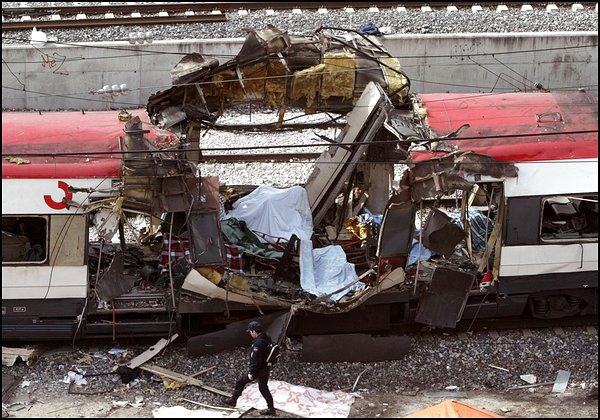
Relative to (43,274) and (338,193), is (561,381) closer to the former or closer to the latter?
(338,193)

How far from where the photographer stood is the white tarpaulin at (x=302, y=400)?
1320 centimetres

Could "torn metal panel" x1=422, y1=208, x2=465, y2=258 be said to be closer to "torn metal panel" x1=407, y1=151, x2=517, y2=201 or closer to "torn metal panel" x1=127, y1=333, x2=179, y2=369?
"torn metal panel" x1=407, y1=151, x2=517, y2=201

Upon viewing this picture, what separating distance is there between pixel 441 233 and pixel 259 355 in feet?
12.0

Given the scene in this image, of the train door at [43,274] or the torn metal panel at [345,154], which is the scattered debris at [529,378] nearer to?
the torn metal panel at [345,154]

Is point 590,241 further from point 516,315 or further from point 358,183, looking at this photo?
point 358,183

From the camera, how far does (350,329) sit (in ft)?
50.0

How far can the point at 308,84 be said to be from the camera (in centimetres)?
1491

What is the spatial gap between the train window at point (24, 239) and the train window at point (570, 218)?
22.4 ft

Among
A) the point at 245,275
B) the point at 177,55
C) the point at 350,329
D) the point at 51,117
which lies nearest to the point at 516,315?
the point at 350,329

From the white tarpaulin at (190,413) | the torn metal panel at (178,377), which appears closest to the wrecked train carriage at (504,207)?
the torn metal panel at (178,377)

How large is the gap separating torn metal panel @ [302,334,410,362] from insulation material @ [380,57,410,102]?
3.37 meters

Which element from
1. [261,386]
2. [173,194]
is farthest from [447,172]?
[261,386]

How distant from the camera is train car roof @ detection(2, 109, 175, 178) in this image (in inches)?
557

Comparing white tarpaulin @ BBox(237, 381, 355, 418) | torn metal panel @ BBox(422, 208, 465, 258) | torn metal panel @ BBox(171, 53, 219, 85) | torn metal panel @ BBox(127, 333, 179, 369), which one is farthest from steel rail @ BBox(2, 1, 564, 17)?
white tarpaulin @ BBox(237, 381, 355, 418)
